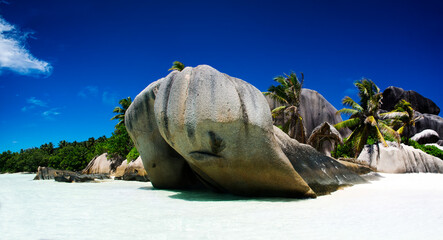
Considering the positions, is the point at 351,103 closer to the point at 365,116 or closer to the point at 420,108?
the point at 365,116

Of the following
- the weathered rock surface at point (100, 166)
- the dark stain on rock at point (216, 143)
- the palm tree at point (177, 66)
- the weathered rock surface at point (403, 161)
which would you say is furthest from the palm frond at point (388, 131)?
the weathered rock surface at point (100, 166)

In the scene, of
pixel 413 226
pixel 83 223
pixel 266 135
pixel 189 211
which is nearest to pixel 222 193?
pixel 266 135

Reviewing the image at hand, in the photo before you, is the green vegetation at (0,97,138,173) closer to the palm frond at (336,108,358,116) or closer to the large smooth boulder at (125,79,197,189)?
the large smooth boulder at (125,79,197,189)

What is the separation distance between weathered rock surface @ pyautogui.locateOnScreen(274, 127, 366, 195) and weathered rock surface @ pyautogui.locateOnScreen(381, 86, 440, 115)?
28.6 meters

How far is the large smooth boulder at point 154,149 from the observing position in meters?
6.07

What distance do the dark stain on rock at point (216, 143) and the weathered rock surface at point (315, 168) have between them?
1735 millimetres

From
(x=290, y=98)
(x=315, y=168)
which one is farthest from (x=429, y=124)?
(x=315, y=168)

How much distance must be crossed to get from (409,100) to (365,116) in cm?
1898

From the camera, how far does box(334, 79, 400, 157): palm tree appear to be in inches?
634

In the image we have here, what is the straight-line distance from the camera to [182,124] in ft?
14.3

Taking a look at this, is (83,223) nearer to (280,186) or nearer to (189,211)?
(189,211)

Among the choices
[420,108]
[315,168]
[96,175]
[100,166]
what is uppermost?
[420,108]

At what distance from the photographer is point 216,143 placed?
167 inches

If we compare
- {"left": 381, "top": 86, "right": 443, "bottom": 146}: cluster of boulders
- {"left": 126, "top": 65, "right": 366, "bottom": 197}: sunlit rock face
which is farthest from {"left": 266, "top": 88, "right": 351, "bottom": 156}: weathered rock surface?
{"left": 126, "top": 65, "right": 366, "bottom": 197}: sunlit rock face
